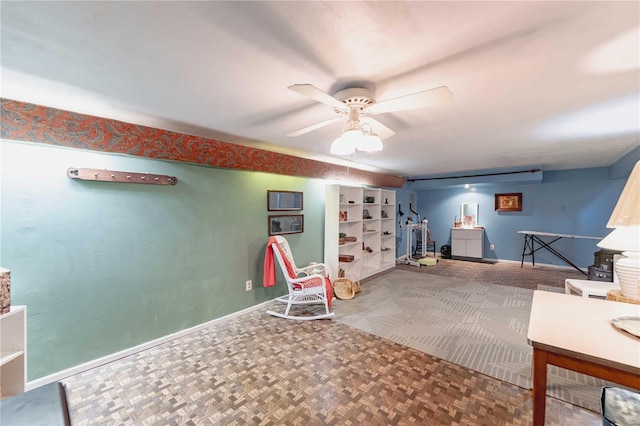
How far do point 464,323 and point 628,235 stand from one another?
203 cm

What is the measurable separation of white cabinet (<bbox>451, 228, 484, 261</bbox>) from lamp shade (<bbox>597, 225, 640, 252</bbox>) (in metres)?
5.66

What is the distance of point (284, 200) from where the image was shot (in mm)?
4031

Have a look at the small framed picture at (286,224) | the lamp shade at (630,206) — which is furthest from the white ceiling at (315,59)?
the small framed picture at (286,224)

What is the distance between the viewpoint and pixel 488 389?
6.68ft

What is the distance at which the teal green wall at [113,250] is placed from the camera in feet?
6.67

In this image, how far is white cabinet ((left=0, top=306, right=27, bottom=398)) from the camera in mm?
1498

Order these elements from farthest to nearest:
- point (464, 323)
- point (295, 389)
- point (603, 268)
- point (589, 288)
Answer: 1. point (603, 268)
2. point (464, 323)
3. point (589, 288)
4. point (295, 389)

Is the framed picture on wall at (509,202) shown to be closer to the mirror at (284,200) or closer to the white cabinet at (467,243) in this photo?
the white cabinet at (467,243)

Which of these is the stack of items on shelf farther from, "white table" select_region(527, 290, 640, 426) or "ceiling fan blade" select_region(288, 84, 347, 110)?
"ceiling fan blade" select_region(288, 84, 347, 110)

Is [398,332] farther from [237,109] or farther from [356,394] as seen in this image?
[237,109]

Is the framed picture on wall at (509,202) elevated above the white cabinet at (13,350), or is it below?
above

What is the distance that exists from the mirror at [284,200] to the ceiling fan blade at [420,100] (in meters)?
2.40

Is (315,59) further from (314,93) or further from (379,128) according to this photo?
(379,128)

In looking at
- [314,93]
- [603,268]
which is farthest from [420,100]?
[603,268]
